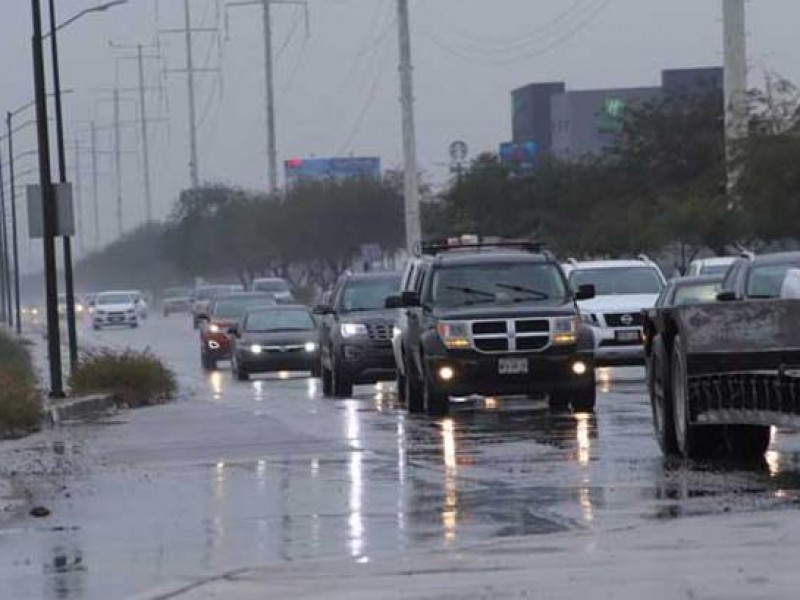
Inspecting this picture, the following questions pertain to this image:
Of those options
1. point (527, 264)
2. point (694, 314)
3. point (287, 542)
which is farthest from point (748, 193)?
point (287, 542)

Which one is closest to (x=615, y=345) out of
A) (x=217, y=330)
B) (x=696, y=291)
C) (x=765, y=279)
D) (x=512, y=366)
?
(x=696, y=291)

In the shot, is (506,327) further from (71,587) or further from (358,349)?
(71,587)

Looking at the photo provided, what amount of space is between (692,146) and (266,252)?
4810cm

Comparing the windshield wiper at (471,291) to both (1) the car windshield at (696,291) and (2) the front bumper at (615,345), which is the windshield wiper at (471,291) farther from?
(2) the front bumper at (615,345)

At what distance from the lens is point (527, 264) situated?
27.5 meters

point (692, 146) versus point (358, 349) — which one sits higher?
point (692, 146)

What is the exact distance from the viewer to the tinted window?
175 feet

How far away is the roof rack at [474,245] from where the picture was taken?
28.5 meters

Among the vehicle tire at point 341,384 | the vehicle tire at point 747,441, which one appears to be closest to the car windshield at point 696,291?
the vehicle tire at point 341,384

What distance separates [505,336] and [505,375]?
0.47m

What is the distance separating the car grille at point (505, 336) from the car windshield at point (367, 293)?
865 centimetres

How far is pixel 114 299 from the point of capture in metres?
95.2

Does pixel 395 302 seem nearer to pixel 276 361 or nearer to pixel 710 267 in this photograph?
pixel 710 267

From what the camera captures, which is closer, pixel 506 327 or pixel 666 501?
pixel 666 501
